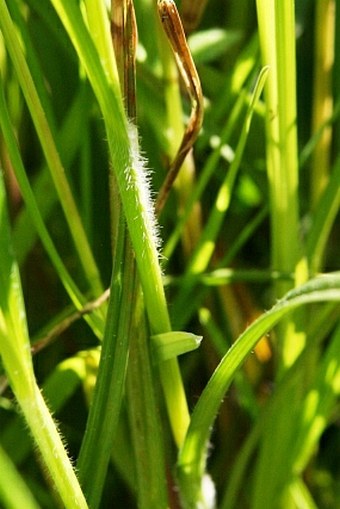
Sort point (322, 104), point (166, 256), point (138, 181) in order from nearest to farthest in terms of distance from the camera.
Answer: point (138, 181) < point (166, 256) < point (322, 104)

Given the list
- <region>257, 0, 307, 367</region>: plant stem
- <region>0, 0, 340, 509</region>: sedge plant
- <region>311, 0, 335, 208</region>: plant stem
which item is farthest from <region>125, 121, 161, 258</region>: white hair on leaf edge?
<region>311, 0, 335, 208</region>: plant stem

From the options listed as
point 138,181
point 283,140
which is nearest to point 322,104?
point 283,140

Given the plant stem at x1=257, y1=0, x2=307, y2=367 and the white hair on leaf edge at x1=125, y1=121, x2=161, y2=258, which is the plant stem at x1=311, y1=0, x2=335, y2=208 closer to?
the plant stem at x1=257, y1=0, x2=307, y2=367

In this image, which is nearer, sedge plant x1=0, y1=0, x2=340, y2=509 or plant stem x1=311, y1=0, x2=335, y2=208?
sedge plant x1=0, y1=0, x2=340, y2=509

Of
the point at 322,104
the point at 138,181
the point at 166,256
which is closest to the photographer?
the point at 138,181

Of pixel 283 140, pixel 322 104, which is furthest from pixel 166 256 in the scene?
pixel 322 104

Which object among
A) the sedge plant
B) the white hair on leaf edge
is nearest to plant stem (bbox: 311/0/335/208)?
the sedge plant

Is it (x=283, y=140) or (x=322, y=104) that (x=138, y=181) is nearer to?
(x=283, y=140)

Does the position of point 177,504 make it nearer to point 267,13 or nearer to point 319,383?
point 319,383

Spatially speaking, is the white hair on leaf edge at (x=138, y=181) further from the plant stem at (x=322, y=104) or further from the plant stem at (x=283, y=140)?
the plant stem at (x=322, y=104)

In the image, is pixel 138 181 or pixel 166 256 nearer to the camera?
pixel 138 181

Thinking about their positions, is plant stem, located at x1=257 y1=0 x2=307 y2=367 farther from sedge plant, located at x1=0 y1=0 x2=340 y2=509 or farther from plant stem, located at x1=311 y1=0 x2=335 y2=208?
plant stem, located at x1=311 y1=0 x2=335 y2=208

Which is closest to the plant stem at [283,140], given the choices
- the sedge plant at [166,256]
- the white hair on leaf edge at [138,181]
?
the sedge plant at [166,256]
